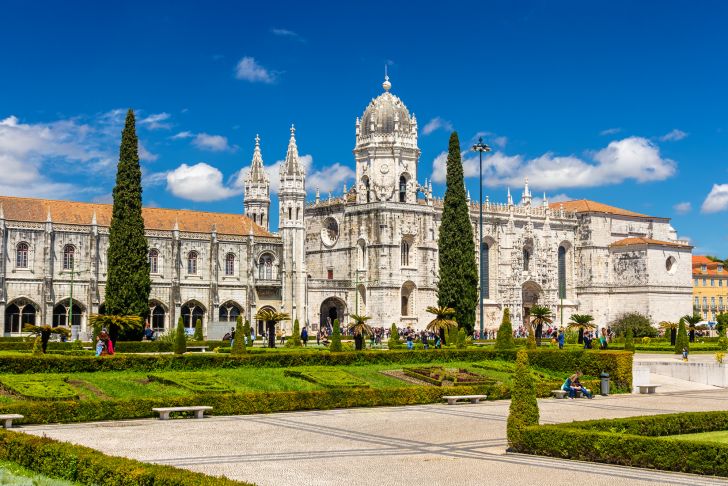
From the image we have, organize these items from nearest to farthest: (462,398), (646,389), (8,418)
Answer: (8,418)
(462,398)
(646,389)

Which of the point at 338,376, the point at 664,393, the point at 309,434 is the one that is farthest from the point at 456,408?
the point at 664,393

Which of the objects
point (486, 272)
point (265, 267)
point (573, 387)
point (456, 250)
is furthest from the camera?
point (486, 272)

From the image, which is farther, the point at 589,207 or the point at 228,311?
the point at 589,207

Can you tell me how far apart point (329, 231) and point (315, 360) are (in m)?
47.6

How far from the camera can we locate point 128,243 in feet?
157

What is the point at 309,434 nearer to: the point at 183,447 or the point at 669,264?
the point at 183,447

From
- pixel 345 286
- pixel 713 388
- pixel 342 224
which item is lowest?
pixel 713 388

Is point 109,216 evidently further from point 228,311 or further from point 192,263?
point 228,311

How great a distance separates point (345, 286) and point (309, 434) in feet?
176

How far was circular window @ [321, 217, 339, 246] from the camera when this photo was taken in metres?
81.0

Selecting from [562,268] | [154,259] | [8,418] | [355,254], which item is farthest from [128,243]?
[562,268]

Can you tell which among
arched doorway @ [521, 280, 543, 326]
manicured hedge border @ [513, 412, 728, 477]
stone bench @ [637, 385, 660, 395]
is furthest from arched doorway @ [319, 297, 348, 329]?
manicured hedge border @ [513, 412, 728, 477]

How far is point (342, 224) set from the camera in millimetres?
79375

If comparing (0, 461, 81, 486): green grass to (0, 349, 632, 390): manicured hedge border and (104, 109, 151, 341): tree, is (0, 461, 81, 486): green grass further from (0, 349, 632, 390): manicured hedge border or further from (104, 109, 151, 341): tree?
(104, 109, 151, 341): tree
